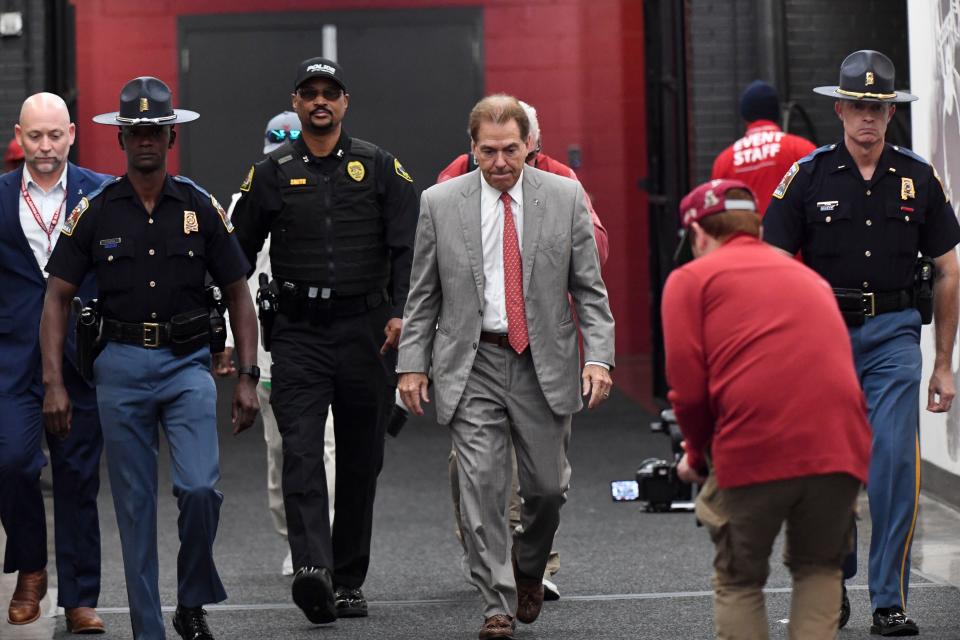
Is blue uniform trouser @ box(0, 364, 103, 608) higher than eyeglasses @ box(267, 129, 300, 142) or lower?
lower

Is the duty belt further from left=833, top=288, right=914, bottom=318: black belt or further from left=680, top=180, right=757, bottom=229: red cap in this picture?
left=680, top=180, right=757, bottom=229: red cap

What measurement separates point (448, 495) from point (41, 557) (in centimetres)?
349

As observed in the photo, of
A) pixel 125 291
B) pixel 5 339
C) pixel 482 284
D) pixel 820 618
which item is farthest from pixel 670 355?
pixel 5 339

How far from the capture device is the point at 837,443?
4.36m

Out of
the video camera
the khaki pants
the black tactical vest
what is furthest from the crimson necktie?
the khaki pants

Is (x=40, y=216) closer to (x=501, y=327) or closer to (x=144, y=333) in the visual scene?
(x=144, y=333)

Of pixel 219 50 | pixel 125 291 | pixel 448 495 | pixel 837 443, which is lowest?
pixel 448 495

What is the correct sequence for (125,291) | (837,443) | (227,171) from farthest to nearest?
(227,171), (125,291), (837,443)

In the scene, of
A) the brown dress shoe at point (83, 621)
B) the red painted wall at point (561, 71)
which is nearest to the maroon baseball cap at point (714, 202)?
the brown dress shoe at point (83, 621)

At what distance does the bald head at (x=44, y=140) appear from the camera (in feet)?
20.8

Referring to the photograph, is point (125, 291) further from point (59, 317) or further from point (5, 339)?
point (5, 339)

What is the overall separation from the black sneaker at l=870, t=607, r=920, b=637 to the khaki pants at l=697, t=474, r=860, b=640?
4.36ft

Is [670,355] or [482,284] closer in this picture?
[670,355]

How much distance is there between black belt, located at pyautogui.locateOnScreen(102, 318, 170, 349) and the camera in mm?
5707
